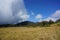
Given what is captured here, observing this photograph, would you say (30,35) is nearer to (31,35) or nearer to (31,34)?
(31,35)

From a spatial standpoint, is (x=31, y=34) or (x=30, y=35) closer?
(x=30, y=35)

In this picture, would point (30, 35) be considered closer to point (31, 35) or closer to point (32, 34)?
point (31, 35)

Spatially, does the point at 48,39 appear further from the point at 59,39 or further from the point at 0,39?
the point at 0,39

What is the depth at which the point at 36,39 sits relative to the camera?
2095 cm

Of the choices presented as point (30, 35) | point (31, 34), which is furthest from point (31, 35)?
point (31, 34)

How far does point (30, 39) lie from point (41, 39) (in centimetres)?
182

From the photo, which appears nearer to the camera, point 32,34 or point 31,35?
point 31,35

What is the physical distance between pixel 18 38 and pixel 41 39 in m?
3.84

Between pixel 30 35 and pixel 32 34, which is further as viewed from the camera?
pixel 32 34

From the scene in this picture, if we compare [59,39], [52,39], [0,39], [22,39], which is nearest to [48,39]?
[52,39]

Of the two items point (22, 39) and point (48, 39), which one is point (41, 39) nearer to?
point (48, 39)

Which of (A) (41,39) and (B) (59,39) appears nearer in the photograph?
(A) (41,39)

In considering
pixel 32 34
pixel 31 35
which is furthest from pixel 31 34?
pixel 31 35

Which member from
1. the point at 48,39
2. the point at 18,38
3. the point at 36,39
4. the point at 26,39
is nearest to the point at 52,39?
the point at 48,39
